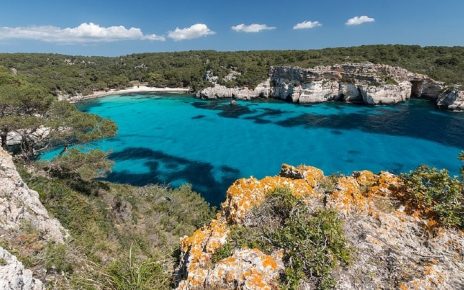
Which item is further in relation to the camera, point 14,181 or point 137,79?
point 137,79

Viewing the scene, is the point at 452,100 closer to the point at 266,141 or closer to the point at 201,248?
the point at 266,141

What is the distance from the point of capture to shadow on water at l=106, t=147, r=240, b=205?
2780 centimetres

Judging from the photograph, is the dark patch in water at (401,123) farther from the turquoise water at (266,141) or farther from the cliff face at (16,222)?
the cliff face at (16,222)

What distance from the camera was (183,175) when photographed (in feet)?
102

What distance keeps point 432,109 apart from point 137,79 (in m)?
87.9

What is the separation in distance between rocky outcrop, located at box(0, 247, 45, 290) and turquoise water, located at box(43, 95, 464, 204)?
20.9 metres

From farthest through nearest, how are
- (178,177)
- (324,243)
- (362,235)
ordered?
(178,177), (362,235), (324,243)

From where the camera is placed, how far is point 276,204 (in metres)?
5.63

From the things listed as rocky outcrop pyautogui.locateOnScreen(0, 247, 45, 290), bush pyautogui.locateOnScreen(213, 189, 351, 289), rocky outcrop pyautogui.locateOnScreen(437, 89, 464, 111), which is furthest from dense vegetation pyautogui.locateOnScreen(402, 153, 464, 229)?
rocky outcrop pyautogui.locateOnScreen(437, 89, 464, 111)

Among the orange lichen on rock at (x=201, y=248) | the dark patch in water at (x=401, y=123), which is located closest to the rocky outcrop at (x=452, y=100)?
the dark patch in water at (x=401, y=123)

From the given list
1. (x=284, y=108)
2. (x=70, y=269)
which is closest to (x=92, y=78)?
(x=284, y=108)

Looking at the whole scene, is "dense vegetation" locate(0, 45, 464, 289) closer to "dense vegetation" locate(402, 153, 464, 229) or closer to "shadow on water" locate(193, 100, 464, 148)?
"dense vegetation" locate(402, 153, 464, 229)

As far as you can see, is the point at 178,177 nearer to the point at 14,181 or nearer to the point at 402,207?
the point at 14,181

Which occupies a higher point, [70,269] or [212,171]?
[70,269]
